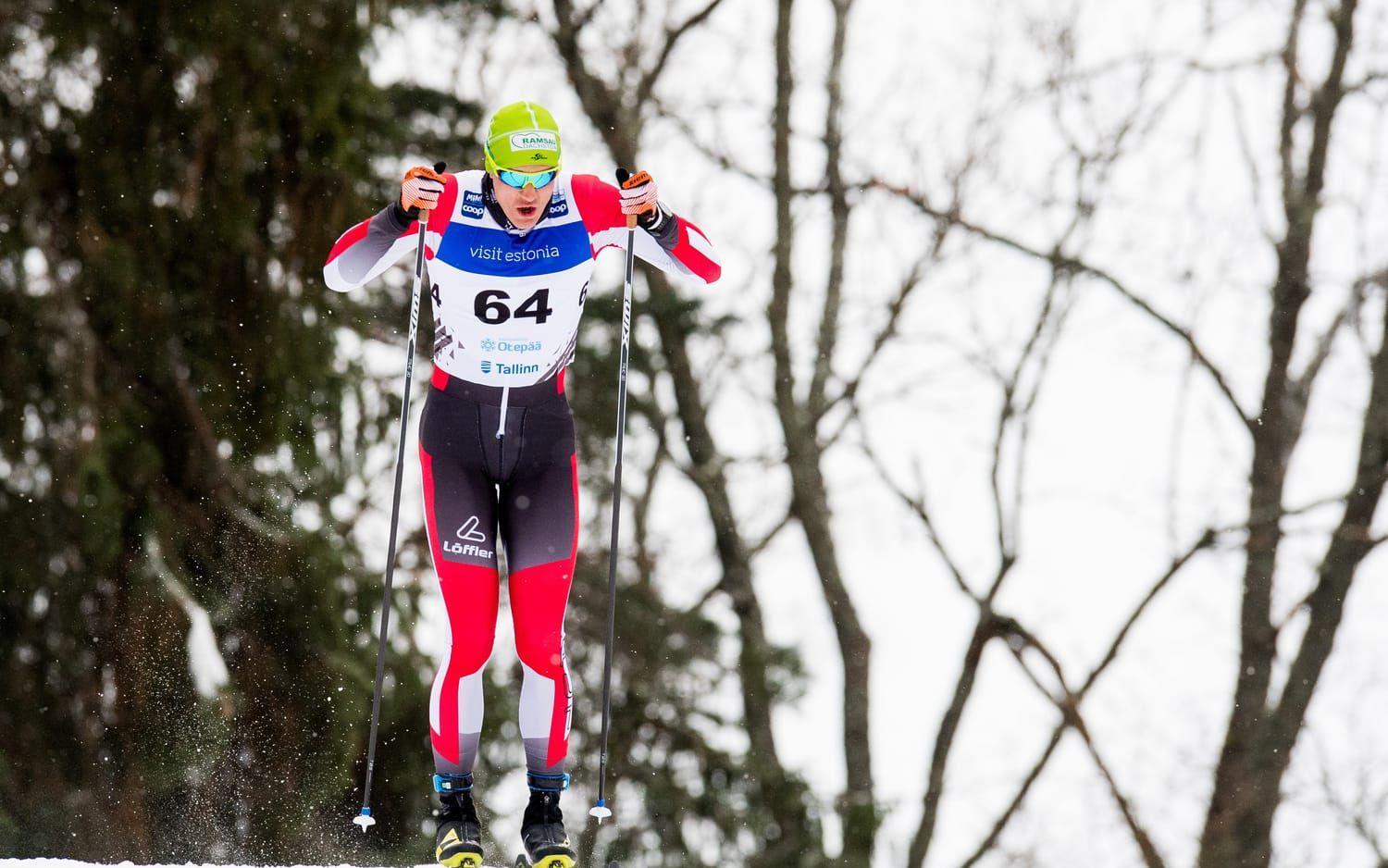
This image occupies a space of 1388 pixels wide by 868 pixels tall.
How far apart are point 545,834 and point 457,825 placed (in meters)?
0.30

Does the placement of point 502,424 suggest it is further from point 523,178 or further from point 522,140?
point 522,140

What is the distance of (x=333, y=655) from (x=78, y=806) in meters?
1.86

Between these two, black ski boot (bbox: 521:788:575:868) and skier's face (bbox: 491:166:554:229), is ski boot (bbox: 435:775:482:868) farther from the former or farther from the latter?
skier's face (bbox: 491:166:554:229)

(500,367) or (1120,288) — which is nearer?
(500,367)

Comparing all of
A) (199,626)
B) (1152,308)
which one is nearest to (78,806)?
(199,626)

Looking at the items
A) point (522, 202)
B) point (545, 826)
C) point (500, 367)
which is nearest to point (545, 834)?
point (545, 826)

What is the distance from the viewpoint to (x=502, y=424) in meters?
4.72

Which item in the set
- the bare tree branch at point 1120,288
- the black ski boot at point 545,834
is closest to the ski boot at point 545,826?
the black ski boot at point 545,834

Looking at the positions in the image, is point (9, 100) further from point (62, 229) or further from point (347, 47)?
point (347, 47)

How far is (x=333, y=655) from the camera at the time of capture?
920cm

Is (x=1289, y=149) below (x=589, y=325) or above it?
above

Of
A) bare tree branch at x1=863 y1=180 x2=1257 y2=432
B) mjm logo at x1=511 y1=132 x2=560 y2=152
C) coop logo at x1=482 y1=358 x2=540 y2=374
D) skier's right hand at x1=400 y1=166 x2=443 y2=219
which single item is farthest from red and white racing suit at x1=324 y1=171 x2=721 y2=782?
bare tree branch at x1=863 y1=180 x2=1257 y2=432

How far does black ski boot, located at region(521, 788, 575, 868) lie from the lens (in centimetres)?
454

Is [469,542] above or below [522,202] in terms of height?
below
